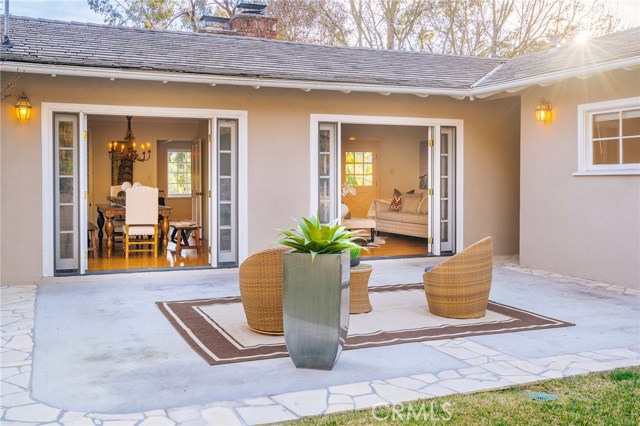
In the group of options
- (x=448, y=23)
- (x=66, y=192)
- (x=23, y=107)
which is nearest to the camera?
(x=23, y=107)

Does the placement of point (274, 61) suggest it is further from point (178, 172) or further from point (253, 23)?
point (178, 172)

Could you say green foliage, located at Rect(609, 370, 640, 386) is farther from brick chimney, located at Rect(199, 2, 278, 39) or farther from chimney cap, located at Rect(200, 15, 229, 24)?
chimney cap, located at Rect(200, 15, 229, 24)

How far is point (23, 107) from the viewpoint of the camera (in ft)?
25.2

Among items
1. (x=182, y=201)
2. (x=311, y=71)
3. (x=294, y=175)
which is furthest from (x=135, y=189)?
(x=182, y=201)

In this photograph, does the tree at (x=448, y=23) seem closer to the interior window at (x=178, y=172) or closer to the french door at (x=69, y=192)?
the interior window at (x=178, y=172)

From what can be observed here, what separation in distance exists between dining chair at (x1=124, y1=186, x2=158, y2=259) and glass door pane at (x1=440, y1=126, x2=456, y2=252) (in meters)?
4.53

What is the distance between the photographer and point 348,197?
16000 millimetres

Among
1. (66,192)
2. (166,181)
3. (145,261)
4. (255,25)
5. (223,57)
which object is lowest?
(145,261)

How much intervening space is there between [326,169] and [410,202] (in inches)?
172

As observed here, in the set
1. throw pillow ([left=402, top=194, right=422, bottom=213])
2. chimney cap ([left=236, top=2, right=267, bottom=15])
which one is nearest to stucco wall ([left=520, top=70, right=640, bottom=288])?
throw pillow ([left=402, top=194, right=422, bottom=213])

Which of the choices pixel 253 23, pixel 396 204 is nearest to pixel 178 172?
pixel 253 23

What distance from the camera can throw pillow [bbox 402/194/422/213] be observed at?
13.1m

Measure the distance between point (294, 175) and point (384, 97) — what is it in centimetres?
185

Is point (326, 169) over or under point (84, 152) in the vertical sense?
under
